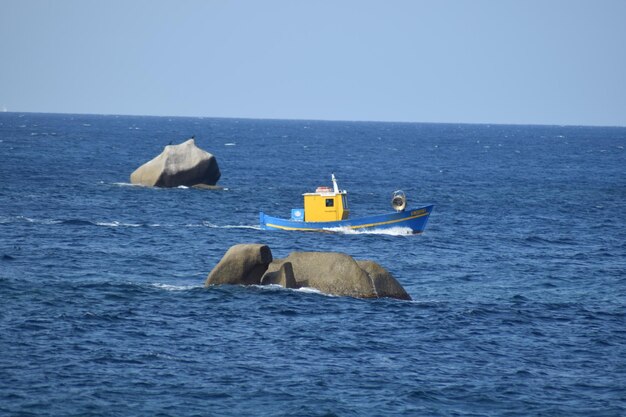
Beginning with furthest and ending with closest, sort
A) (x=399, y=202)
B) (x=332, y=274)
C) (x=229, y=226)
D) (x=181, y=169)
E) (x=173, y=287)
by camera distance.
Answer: (x=181, y=169), (x=229, y=226), (x=399, y=202), (x=173, y=287), (x=332, y=274)

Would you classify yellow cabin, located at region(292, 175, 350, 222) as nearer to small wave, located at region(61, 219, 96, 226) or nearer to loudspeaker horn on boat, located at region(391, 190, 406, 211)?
loudspeaker horn on boat, located at region(391, 190, 406, 211)

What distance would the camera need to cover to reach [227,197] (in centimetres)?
7650

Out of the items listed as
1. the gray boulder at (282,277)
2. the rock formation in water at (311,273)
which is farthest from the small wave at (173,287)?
the gray boulder at (282,277)

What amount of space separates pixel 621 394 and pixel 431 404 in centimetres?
519

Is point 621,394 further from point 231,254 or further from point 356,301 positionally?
point 231,254

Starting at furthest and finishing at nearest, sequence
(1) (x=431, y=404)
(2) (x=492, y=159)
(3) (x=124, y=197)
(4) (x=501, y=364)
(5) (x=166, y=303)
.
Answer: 1. (2) (x=492, y=159)
2. (3) (x=124, y=197)
3. (5) (x=166, y=303)
4. (4) (x=501, y=364)
5. (1) (x=431, y=404)

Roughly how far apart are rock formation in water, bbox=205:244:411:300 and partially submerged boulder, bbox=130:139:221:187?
3749cm

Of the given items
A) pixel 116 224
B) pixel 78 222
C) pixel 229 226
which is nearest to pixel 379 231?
pixel 229 226

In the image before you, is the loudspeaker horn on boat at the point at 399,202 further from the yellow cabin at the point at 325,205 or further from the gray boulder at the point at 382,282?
the gray boulder at the point at 382,282

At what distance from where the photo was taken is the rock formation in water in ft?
121

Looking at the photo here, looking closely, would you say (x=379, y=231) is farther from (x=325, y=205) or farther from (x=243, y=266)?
(x=243, y=266)

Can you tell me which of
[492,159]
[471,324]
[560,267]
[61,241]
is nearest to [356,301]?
[471,324]

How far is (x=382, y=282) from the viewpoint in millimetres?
37438

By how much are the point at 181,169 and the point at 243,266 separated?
39.8 metres
